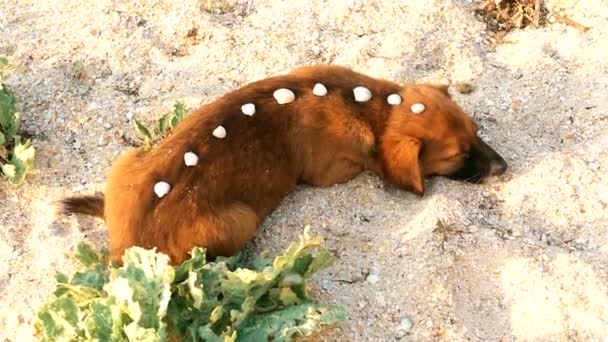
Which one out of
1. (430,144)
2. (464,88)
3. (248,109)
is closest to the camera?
(248,109)

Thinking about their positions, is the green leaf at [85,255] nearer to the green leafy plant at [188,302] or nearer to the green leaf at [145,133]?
the green leafy plant at [188,302]

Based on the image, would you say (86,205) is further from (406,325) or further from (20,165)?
(406,325)

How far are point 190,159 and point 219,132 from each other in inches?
9.4

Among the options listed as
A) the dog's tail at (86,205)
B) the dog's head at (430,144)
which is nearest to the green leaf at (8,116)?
the dog's tail at (86,205)

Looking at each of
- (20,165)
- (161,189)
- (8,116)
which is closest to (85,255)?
(161,189)

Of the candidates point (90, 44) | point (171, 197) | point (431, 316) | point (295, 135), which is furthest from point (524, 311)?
point (90, 44)

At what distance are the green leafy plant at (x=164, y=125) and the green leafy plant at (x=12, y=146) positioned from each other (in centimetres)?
63

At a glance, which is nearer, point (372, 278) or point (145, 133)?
point (372, 278)

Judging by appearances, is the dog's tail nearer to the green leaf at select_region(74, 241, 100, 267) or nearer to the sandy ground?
the sandy ground

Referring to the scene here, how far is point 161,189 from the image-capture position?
3.96 metres

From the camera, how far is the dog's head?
4559 millimetres

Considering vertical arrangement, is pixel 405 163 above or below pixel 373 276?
above

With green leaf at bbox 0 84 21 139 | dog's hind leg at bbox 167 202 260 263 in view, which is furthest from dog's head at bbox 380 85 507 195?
green leaf at bbox 0 84 21 139

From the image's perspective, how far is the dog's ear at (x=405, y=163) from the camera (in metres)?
4.53
